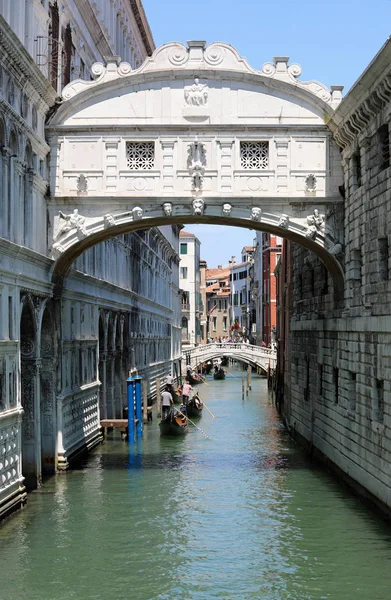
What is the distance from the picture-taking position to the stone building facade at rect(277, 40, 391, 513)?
14703 millimetres

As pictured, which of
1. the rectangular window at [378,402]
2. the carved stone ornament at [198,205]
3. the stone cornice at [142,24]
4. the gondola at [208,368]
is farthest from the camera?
the gondola at [208,368]

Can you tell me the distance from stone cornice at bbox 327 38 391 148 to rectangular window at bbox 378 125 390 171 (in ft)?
0.93

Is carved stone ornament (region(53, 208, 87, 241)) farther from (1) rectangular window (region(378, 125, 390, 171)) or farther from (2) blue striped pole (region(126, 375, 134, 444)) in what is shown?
(2) blue striped pole (region(126, 375, 134, 444))

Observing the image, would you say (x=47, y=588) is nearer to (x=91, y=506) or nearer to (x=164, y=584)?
(x=164, y=584)

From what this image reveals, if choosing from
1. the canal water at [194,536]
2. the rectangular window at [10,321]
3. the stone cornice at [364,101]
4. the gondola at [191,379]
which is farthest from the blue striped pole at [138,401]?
the gondola at [191,379]

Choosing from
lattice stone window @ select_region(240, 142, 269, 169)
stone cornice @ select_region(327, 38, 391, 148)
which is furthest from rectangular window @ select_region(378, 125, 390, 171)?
lattice stone window @ select_region(240, 142, 269, 169)

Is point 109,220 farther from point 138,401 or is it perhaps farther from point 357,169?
point 138,401

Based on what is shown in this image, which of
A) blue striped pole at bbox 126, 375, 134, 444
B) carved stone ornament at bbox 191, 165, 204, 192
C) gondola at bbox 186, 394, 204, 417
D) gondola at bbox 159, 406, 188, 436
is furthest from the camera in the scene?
gondola at bbox 186, 394, 204, 417

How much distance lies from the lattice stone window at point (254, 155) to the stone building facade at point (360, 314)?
1.29 meters

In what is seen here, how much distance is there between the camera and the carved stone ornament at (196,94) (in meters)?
17.9

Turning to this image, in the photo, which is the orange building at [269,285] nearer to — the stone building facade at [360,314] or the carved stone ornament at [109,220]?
the stone building facade at [360,314]

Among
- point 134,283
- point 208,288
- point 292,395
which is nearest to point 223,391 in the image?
point 134,283

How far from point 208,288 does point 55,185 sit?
101011 mm

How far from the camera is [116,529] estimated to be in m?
14.5
